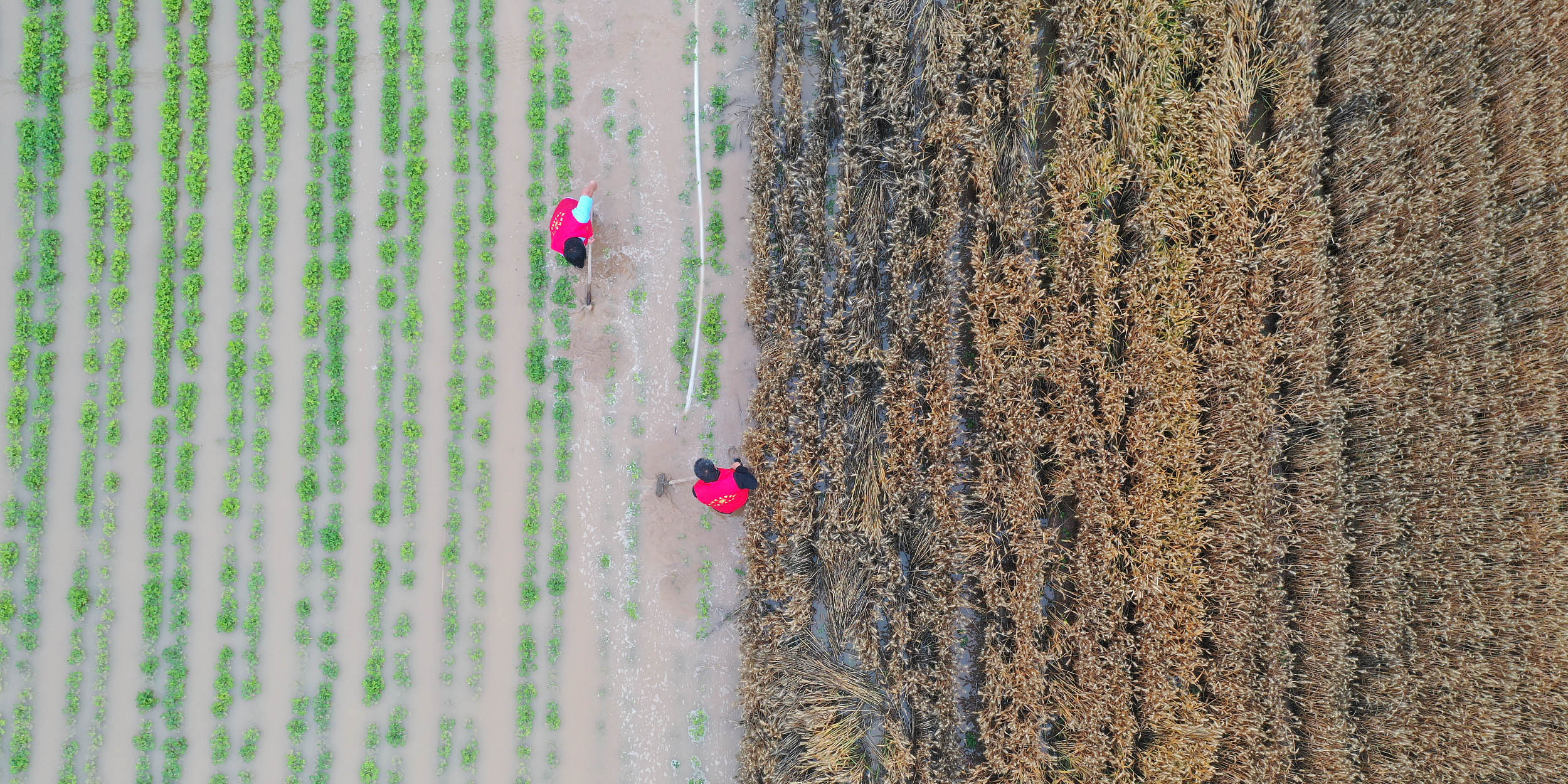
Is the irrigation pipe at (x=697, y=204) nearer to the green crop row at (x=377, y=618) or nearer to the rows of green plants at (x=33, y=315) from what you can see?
the green crop row at (x=377, y=618)

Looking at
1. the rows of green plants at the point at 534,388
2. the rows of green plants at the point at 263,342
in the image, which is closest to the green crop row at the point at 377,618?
the rows of green plants at the point at 263,342

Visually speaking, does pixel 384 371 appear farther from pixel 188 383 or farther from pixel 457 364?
pixel 188 383

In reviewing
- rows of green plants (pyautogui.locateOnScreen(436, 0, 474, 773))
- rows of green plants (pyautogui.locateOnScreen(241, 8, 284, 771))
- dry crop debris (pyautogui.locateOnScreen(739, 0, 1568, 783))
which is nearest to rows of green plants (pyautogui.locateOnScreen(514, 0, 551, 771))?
rows of green plants (pyautogui.locateOnScreen(436, 0, 474, 773))

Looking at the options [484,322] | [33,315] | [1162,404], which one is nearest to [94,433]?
[33,315]

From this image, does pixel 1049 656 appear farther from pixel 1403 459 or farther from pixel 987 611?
pixel 1403 459

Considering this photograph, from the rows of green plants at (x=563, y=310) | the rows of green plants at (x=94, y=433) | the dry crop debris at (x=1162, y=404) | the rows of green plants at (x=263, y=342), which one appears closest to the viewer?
the dry crop debris at (x=1162, y=404)

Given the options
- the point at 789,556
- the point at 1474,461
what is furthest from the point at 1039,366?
the point at 1474,461
